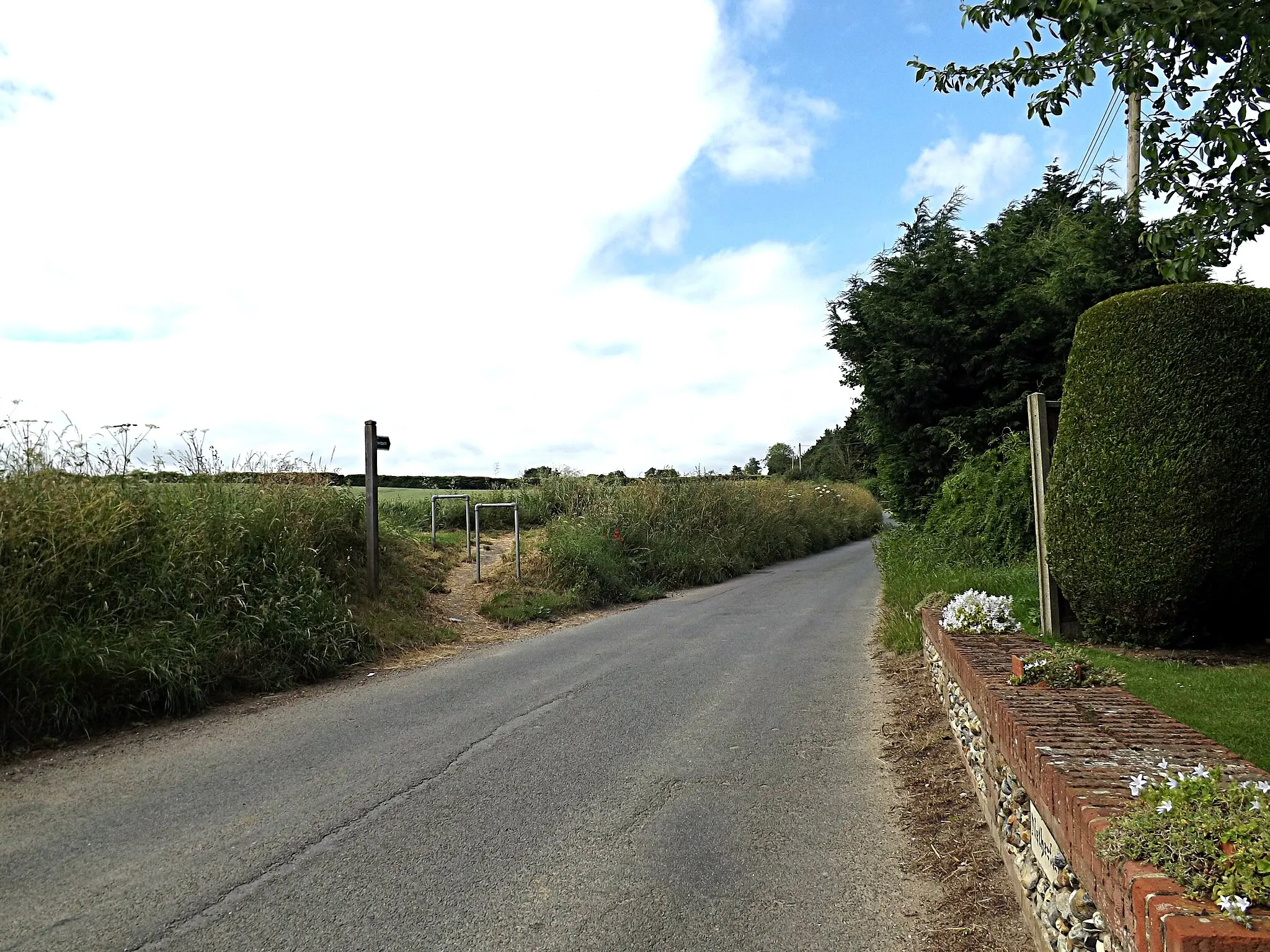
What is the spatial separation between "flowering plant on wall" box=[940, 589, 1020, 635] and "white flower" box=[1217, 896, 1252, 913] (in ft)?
13.8

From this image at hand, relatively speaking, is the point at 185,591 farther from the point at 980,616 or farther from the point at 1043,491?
the point at 1043,491

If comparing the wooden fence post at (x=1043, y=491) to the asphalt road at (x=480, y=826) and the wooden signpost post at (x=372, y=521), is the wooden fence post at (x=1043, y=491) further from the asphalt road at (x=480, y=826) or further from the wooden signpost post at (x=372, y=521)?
the wooden signpost post at (x=372, y=521)

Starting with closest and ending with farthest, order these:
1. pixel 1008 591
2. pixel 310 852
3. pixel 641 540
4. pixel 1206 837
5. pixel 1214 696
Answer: pixel 1206 837, pixel 310 852, pixel 1214 696, pixel 1008 591, pixel 641 540

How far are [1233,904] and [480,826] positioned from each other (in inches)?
129

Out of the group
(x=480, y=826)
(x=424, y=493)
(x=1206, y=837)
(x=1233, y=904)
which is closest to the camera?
(x=1233, y=904)

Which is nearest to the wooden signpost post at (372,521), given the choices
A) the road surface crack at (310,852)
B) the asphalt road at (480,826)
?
the asphalt road at (480,826)

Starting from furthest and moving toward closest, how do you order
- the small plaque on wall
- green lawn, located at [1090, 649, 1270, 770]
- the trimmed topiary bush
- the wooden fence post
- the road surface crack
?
the wooden fence post, the trimmed topiary bush, green lawn, located at [1090, 649, 1270, 770], the road surface crack, the small plaque on wall

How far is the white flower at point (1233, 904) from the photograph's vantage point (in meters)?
1.91

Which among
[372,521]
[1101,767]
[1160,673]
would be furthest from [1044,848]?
[372,521]

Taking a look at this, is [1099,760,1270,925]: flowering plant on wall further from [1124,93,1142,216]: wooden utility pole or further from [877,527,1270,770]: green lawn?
[1124,93,1142,216]: wooden utility pole

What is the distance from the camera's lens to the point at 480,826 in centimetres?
428

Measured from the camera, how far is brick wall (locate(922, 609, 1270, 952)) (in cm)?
194

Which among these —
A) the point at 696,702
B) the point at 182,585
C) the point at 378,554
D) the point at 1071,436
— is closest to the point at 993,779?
the point at 696,702

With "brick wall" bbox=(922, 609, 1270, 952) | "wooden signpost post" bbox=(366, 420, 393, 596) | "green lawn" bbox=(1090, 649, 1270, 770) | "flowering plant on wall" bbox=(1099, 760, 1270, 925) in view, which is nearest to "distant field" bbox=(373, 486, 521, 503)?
"wooden signpost post" bbox=(366, 420, 393, 596)
